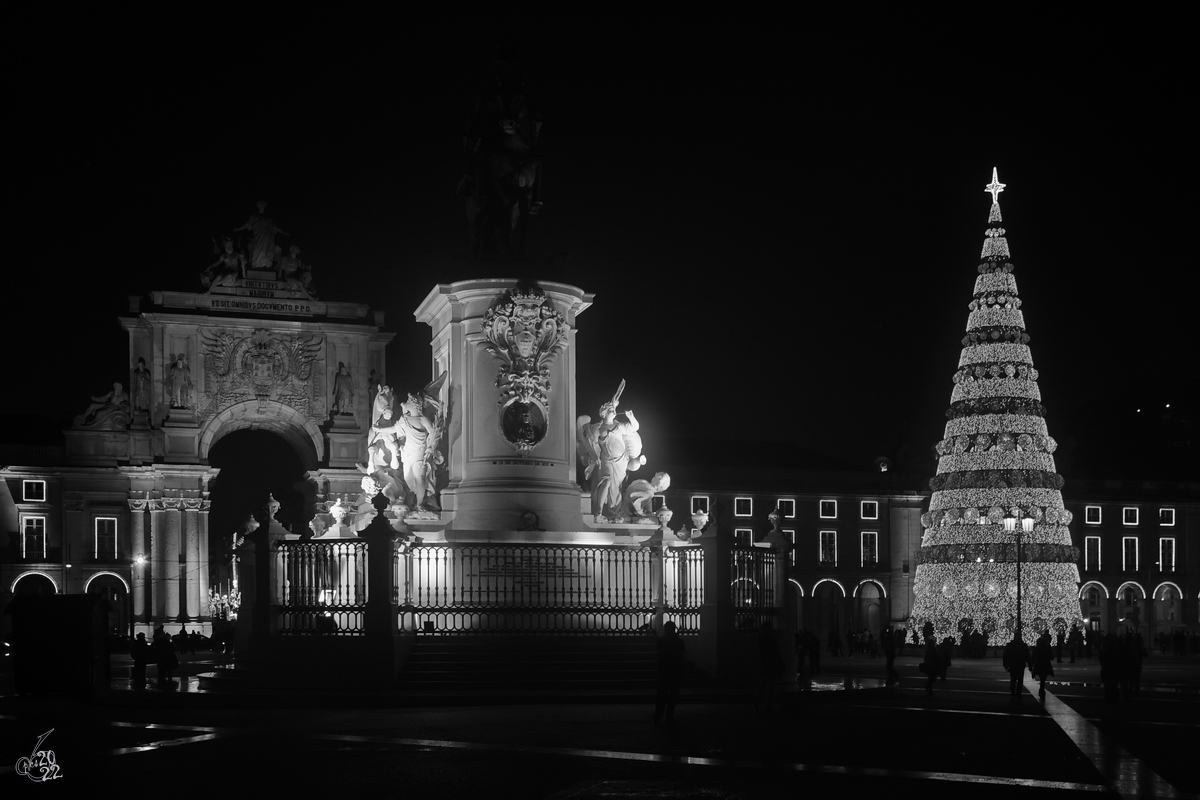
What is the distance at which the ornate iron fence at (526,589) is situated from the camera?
85.7 feet

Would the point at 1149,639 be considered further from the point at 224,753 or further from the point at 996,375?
the point at 224,753

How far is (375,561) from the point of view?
81.3 feet

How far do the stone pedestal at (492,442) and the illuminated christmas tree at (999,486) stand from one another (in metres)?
22.7

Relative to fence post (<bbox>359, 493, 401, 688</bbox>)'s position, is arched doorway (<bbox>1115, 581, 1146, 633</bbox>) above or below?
below

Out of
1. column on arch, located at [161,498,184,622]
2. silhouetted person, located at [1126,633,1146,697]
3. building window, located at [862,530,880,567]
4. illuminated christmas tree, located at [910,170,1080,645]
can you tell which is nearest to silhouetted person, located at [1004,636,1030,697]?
silhouetted person, located at [1126,633,1146,697]

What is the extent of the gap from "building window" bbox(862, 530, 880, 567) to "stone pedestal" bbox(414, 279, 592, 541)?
55.5 metres

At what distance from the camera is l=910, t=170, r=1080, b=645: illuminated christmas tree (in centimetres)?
4822

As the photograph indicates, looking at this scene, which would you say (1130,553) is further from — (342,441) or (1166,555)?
(342,441)

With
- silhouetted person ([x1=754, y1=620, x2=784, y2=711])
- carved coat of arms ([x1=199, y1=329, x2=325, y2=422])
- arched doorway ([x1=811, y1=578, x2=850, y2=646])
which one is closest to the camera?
silhouetted person ([x1=754, y1=620, x2=784, y2=711])

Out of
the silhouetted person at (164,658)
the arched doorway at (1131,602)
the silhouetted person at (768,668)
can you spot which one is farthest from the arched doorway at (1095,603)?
the silhouetted person at (768,668)

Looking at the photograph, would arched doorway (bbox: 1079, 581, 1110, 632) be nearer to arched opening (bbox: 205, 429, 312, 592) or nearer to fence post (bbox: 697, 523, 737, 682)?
arched opening (bbox: 205, 429, 312, 592)

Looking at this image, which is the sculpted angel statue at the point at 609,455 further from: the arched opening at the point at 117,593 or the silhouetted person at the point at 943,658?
the arched opening at the point at 117,593

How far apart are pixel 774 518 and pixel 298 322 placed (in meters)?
53.7

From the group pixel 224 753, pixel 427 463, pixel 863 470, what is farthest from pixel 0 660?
pixel 863 470
